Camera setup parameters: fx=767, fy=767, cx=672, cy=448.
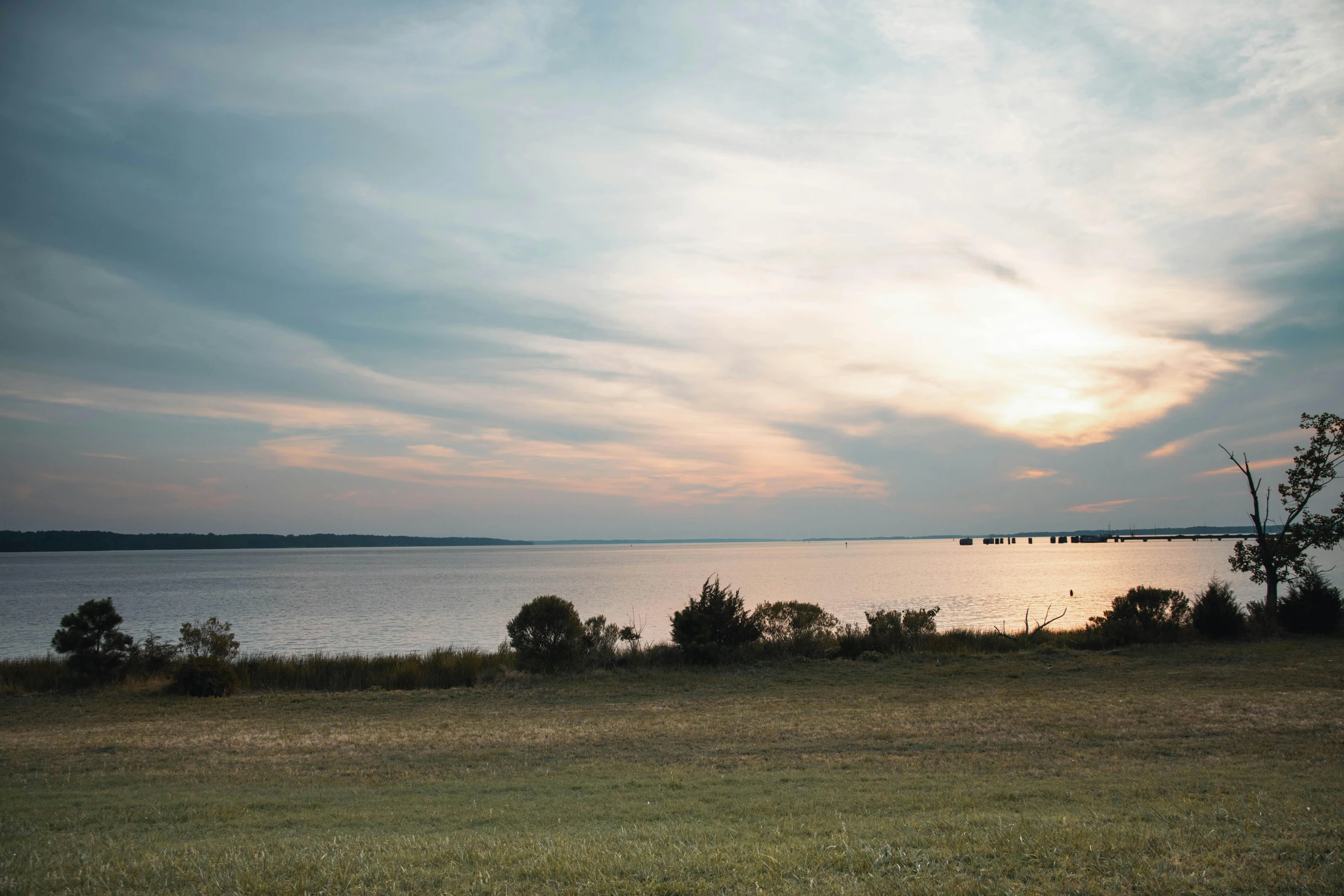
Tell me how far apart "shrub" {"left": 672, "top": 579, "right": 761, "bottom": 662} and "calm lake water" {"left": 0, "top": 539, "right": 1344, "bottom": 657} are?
9729mm

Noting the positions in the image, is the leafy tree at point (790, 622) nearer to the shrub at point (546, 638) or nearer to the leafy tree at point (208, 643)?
the shrub at point (546, 638)

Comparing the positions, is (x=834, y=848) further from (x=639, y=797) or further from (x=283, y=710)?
(x=283, y=710)

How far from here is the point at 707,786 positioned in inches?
390

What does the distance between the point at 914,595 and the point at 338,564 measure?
125 m

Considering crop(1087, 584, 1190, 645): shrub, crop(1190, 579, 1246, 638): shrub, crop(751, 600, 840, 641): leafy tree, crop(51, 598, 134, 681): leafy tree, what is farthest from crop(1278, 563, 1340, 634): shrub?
crop(51, 598, 134, 681): leafy tree

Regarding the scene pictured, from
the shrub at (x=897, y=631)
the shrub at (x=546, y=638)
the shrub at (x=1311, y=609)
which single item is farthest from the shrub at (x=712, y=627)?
the shrub at (x=1311, y=609)

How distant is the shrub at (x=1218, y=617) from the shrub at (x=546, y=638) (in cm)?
2000

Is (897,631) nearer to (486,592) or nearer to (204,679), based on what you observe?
(204,679)

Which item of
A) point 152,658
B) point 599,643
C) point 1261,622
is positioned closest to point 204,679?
point 152,658

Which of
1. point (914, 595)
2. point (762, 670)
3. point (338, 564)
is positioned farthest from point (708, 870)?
point (338, 564)

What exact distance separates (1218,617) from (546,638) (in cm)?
2128

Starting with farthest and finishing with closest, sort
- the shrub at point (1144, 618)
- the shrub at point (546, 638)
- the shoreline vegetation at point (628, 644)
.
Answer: the shrub at point (1144, 618), the shrub at point (546, 638), the shoreline vegetation at point (628, 644)

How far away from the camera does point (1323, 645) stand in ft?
70.9

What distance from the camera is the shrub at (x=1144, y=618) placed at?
24531mm
